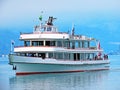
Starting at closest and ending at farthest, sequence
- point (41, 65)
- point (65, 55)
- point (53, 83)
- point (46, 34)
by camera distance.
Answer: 1. point (53, 83)
2. point (41, 65)
3. point (46, 34)
4. point (65, 55)

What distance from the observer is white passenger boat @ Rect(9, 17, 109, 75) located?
1869 inches

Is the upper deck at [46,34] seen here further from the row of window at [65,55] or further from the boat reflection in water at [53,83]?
the boat reflection in water at [53,83]

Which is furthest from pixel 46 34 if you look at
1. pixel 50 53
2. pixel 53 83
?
pixel 53 83

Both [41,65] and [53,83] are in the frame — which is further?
[41,65]

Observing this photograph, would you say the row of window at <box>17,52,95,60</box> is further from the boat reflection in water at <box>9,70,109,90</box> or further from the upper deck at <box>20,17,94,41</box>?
the boat reflection in water at <box>9,70,109,90</box>

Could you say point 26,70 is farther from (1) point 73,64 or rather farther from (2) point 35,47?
(1) point 73,64

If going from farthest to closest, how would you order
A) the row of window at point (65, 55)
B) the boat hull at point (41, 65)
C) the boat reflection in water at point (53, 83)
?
the row of window at point (65, 55), the boat hull at point (41, 65), the boat reflection in water at point (53, 83)

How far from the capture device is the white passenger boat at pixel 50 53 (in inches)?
1869

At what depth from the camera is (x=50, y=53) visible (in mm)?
49250

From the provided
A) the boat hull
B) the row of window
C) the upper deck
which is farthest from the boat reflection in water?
the upper deck

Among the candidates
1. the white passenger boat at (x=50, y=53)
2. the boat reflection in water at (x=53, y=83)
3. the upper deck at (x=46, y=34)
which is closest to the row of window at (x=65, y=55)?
the white passenger boat at (x=50, y=53)

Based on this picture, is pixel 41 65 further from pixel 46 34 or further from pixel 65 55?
pixel 65 55

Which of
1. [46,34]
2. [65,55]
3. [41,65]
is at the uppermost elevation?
[46,34]

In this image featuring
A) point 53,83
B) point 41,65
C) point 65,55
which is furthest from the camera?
point 65,55
